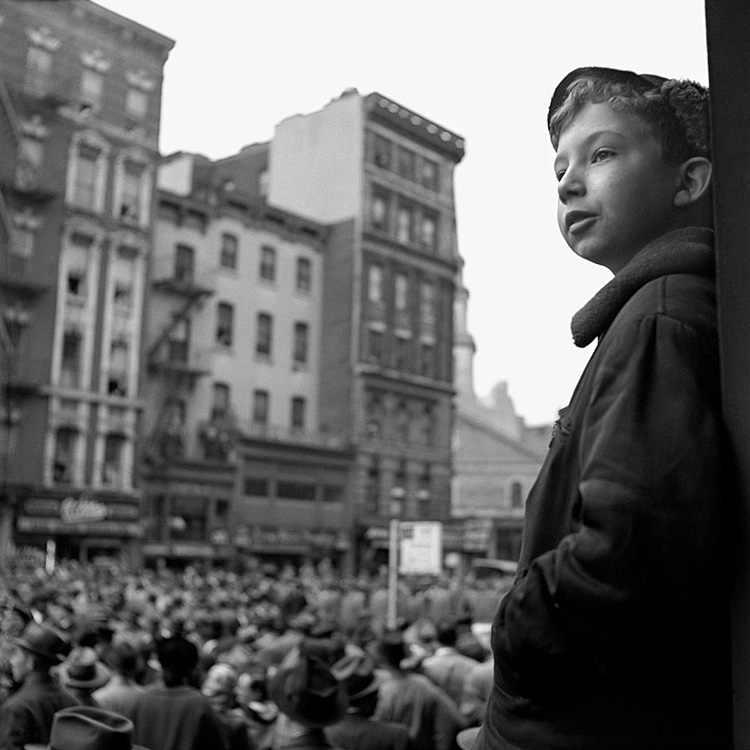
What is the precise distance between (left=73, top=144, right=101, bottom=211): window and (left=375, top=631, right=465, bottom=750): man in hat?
85.3ft

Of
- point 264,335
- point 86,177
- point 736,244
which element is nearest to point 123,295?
point 86,177

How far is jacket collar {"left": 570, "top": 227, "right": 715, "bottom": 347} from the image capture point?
1.43 m

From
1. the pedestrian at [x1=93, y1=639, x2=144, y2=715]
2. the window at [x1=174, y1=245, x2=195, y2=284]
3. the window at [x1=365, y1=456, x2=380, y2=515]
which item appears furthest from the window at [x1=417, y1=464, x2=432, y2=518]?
the pedestrian at [x1=93, y1=639, x2=144, y2=715]

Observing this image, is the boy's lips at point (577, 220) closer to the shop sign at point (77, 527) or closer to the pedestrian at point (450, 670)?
the pedestrian at point (450, 670)

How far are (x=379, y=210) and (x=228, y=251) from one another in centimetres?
669

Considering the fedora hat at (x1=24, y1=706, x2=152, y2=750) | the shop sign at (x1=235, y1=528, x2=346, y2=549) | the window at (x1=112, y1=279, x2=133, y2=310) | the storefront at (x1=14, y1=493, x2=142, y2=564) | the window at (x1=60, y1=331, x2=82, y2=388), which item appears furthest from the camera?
the shop sign at (x1=235, y1=528, x2=346, y2=549)

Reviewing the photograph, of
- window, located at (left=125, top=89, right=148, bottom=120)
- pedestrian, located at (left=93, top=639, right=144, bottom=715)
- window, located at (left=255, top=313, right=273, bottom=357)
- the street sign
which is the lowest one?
pedestrian, located at (left=93, top=639, right=144, bottom=715)

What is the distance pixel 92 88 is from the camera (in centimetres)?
2897

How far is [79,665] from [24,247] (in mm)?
26090

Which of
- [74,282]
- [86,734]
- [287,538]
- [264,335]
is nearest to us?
[86,734]

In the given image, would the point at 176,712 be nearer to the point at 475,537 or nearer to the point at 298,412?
the point at 298,412

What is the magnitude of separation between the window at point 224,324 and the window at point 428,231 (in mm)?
9266

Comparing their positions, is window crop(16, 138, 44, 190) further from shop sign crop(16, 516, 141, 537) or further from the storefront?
shop sign crop(16, 516, 141, 537)

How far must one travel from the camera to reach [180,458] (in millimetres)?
31953
